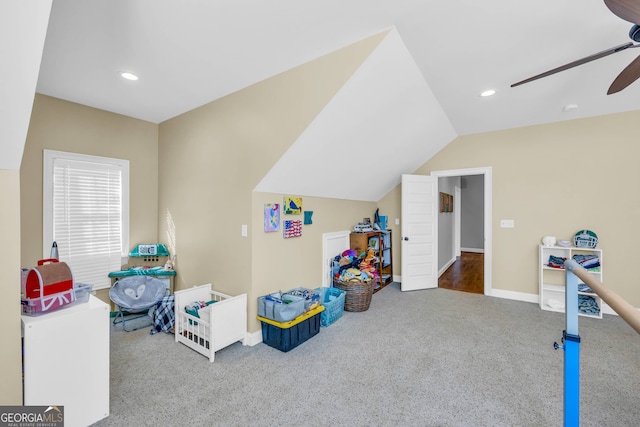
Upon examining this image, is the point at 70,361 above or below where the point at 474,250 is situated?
above

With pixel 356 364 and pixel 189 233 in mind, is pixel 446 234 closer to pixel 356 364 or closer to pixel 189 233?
pixel 356 364

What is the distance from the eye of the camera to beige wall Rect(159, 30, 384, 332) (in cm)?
246

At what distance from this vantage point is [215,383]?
2.14 m

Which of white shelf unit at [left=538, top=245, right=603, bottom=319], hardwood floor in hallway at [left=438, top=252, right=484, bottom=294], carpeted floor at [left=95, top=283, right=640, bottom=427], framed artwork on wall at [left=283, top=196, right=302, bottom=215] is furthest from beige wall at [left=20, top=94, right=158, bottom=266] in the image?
white shelf unit at [left=538, top=245, right=603, bottom=319]

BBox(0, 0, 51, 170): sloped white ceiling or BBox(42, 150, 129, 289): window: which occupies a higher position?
BBox(0, 0, 51, 170): sloped white ceiling

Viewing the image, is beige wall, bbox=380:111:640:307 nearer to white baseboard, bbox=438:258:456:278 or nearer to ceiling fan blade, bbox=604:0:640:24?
white baseboard, bbox=438:258:456:278

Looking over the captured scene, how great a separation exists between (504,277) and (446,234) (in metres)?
2.33

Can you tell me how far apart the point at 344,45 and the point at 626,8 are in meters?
1.62

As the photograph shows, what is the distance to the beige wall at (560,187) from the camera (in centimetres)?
354

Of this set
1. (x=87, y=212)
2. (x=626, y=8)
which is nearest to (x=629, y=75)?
(x=626, y=8)

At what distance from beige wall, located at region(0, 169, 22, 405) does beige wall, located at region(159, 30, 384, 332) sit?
163 cm

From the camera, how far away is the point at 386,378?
2.19m

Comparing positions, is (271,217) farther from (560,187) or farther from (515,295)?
(560,187)


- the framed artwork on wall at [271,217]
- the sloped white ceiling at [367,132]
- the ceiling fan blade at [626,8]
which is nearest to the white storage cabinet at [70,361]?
the framed artwork on wall at [271,217]
